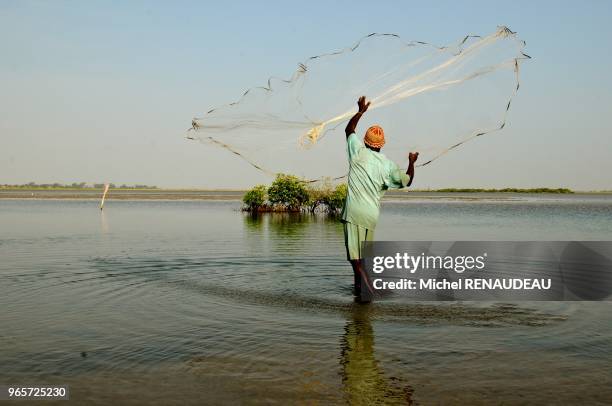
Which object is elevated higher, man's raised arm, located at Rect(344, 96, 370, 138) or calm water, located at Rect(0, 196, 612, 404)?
man's raised arm, located at Rect(344, 96, 370, 138)

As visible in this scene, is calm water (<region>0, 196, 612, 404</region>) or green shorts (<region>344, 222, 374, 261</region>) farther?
green shorts (<region>344, 222, 374, 261</region>)

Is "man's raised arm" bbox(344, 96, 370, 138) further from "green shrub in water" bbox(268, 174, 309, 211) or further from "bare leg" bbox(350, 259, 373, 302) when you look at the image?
"green shrub in water" bbox(268, 174, 309, 211)

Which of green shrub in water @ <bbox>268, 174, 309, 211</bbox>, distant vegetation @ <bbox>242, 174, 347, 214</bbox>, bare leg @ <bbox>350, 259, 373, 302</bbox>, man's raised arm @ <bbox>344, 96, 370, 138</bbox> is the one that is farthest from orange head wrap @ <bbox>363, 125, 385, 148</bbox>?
green shrub in water @ <bbox>268, 174, 309, 211</bbox>

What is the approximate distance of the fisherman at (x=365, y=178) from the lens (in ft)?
30.5

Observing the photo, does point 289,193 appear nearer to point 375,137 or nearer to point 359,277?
point 359,277

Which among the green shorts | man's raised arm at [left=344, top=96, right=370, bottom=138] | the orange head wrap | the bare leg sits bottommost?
the bare leg

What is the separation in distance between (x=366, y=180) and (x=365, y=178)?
3cm

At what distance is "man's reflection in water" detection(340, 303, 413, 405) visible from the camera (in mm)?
5383

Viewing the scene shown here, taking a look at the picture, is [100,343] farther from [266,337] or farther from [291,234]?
[291,234]

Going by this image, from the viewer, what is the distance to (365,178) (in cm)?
929

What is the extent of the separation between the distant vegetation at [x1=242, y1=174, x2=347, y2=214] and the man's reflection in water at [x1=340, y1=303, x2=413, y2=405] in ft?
141

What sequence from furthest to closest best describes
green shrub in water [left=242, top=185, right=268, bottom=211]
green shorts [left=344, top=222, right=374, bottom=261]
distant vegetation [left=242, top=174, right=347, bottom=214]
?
green shrub in water [left=242, top=185, right=268, bottom=211] → distant vegetation [left=242, top=174, right=347, bottom=214] → green shorts [left=344, top=222, right=374, bottom=261]

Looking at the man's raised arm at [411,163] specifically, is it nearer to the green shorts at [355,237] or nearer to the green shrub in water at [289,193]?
the green shorts at [355,237]

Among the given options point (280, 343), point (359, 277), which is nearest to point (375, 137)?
point (359, 277)
